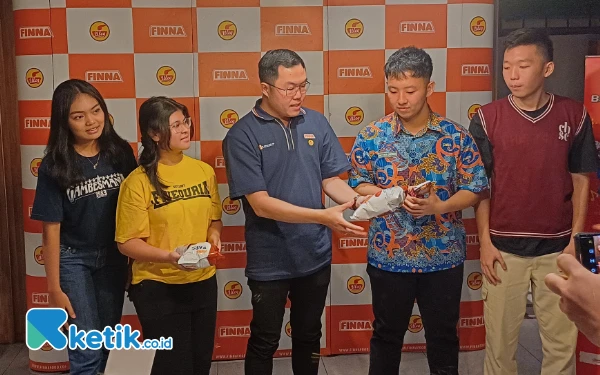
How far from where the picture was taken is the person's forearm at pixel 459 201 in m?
2.36

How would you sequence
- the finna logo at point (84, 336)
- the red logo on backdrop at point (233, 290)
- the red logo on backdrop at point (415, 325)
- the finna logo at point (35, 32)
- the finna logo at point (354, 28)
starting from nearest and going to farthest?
the finna logo at point (84, 336) → the finna logo at point (35, 32) → the finna logo at point (354, 28) → the red logo on backdrop at point (233, 290) → the red logo on backdrop at point (415, 325)

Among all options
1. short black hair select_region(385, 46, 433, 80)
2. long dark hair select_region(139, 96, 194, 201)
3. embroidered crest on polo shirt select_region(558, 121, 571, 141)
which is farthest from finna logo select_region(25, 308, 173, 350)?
embroidered crest on polo shirt select_region(558, 121, 571, 141)

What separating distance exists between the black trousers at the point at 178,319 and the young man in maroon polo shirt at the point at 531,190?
1.14 m

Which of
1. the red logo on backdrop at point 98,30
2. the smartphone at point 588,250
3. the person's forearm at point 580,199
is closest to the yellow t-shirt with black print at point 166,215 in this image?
the red logo on backdrop at point 98,30

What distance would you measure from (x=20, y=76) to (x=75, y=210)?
2.96 ft

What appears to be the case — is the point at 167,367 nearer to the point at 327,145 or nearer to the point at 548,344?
the point at 327,145

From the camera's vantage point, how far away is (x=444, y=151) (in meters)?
2.40

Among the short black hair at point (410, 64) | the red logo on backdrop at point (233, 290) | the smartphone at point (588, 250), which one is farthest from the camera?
the red logo on backdrop at point (233, 290)

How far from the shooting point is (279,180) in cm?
240

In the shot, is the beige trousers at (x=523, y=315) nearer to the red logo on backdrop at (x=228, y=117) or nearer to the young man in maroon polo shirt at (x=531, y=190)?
the young man in maroon polo shirt at (x=531, y=190)

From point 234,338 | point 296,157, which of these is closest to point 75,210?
point 296,157

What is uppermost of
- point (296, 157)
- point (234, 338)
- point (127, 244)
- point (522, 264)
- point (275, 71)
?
point (275, 71)

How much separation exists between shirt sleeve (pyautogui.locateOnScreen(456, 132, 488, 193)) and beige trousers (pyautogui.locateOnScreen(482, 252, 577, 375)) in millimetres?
330

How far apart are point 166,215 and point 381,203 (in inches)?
30.1
